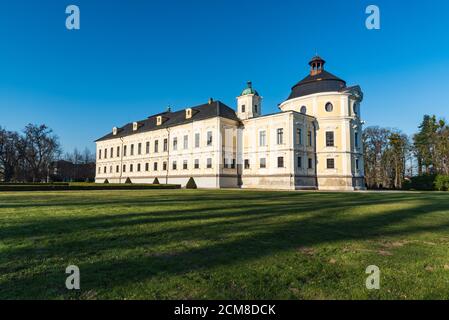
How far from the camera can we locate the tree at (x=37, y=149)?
184ft

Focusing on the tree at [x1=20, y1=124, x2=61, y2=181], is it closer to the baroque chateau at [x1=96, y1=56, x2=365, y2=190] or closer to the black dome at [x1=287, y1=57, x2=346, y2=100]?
the baroque chateau at [x1=96, y1=56, x2=365, y2=190]

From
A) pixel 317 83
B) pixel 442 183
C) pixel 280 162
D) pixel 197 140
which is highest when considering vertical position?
pixel 317 83

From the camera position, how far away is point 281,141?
123 feet

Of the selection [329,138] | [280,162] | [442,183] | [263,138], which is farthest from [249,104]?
[442,183]

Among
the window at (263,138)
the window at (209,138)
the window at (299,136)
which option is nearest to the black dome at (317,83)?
the window at (299,136)

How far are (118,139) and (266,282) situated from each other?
5867 cm

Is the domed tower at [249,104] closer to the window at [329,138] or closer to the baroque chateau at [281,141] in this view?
the baroque chateau at [281,141]

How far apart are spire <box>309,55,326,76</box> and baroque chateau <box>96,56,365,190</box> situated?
9 centimetres

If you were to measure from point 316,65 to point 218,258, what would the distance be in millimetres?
44529

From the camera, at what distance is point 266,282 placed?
12.0ft

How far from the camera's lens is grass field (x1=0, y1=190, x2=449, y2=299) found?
11.2ft

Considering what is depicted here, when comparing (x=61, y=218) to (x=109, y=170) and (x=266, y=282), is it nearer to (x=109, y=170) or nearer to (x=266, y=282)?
(x=266, y=282)

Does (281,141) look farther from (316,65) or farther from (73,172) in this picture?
(73,172)
